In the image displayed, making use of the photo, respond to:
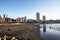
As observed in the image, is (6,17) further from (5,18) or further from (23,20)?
(23,20)

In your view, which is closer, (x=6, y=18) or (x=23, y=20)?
(x=6, y=18)

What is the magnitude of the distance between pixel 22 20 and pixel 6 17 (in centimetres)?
3453

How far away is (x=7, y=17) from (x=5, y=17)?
7.95ft

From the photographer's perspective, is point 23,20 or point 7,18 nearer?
point 7,18

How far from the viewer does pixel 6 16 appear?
106 metres

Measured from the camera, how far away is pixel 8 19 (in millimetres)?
100188

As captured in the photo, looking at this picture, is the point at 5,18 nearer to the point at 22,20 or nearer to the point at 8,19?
the point at 8,19

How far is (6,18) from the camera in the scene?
101 metres

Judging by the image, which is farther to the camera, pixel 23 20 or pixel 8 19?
pixel 23 20

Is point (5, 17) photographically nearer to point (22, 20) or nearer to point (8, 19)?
point (8, 19)

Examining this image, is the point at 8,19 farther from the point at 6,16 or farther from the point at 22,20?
the point at 22,20

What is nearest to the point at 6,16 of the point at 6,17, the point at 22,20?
the point at 6,17

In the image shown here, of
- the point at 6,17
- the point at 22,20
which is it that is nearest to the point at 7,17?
the point at 6,17

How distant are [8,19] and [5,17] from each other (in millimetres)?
5743
